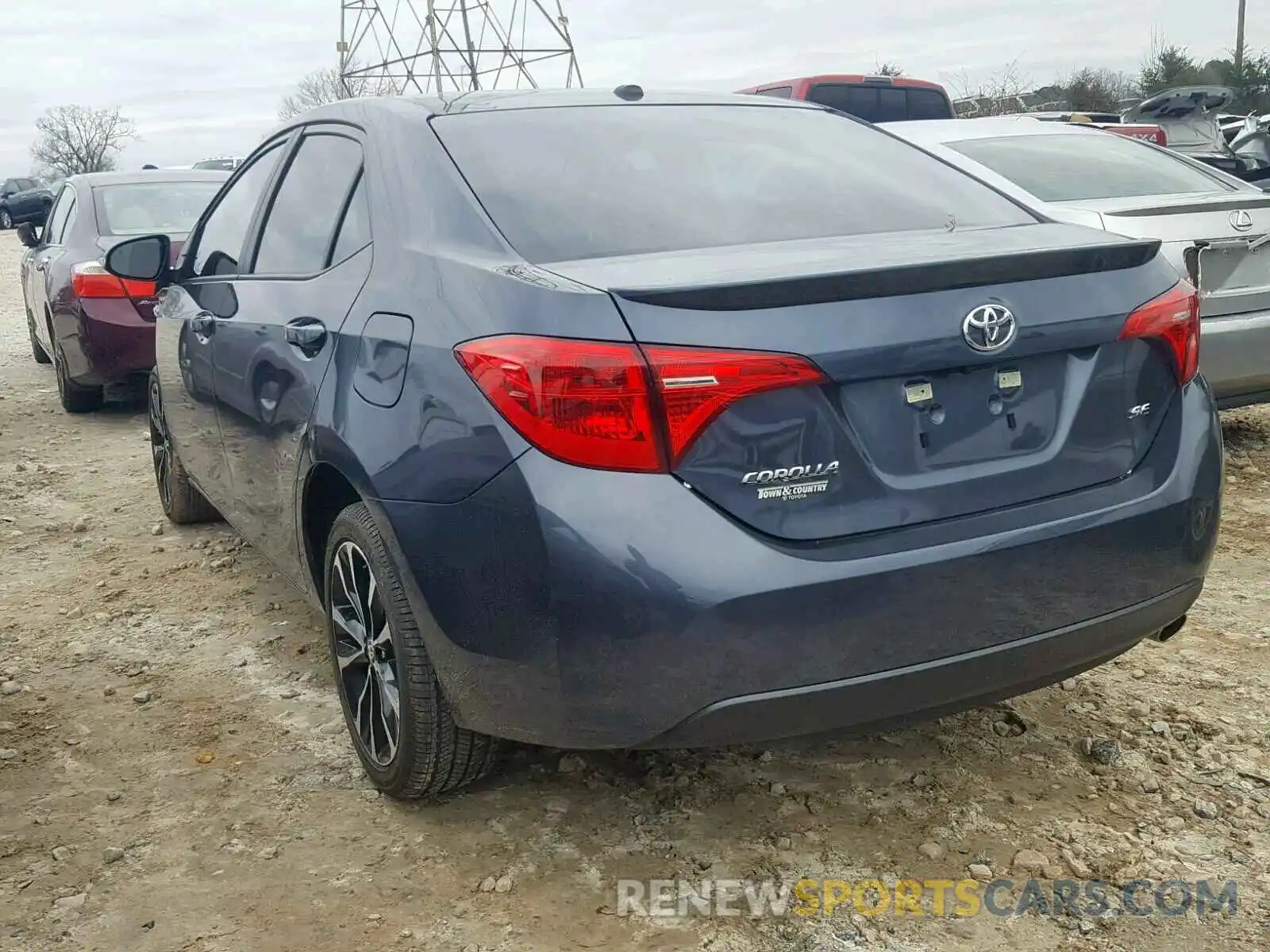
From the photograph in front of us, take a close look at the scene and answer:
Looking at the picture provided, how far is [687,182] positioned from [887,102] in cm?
951

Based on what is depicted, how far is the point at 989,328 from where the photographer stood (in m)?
2.26

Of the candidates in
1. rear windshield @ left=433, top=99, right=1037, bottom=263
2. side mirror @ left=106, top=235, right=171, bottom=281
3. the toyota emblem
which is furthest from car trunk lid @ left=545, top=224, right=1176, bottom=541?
the toyota emblem

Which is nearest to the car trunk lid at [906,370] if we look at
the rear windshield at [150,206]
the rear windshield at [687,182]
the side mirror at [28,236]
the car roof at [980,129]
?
the rear windshield at [687,182]

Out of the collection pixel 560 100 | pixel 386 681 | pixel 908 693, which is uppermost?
pixel 560 100

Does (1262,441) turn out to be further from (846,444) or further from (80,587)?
(80,587)

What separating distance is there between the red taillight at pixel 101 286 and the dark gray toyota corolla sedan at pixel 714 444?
4.98 meters

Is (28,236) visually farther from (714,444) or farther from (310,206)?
(714,444)

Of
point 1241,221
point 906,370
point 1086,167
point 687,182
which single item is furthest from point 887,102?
point 906,370

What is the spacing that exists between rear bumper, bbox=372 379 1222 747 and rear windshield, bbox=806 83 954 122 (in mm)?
9297

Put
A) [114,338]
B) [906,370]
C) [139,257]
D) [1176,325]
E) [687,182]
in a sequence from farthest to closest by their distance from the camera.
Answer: [114,338], [139,257], [687,182], [1176,325], [906,370]

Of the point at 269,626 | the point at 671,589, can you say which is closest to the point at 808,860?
the point at 671,589

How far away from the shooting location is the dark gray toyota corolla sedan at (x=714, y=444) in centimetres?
→ 212

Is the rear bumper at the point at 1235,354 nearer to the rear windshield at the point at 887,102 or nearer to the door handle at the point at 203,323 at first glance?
the door handle at the point at 203,323

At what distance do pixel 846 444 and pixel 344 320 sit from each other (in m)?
1.23
